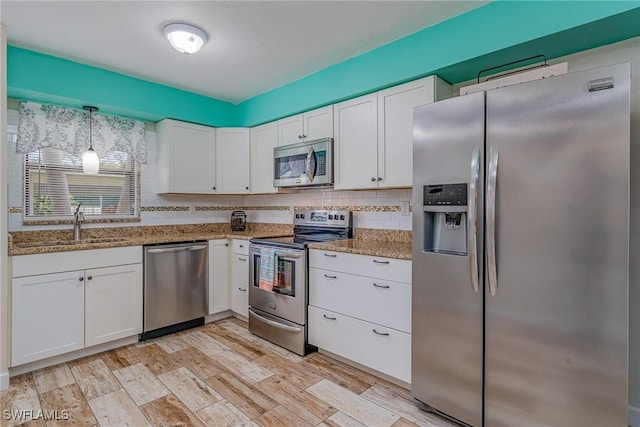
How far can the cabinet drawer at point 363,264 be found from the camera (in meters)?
2.15

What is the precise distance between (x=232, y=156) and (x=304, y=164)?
1123mm

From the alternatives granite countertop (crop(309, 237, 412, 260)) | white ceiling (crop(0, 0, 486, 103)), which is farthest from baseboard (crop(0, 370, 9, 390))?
white ceiling (crop(0, 0, 486, 103))

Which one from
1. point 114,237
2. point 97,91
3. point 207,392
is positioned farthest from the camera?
point 114,237

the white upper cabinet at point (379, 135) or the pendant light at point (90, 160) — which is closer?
the white upper cabinet at point (379, 135)

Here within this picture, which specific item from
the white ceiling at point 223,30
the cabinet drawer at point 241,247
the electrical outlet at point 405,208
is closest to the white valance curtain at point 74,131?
the white ceiling at point 223,30

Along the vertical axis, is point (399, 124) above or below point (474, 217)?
above

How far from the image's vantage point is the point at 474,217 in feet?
5.51

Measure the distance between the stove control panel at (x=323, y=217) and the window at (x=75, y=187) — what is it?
5.73ft

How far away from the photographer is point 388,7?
204cm

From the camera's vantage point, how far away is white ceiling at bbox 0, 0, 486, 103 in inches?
80.0

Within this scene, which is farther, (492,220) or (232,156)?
(232,156)

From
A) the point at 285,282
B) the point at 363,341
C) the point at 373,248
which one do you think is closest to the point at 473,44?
the point at 373,248

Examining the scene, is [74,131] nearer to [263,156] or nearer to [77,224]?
[77,224]

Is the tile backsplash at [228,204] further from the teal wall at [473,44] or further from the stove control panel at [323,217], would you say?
the teal wall at [473,44]
